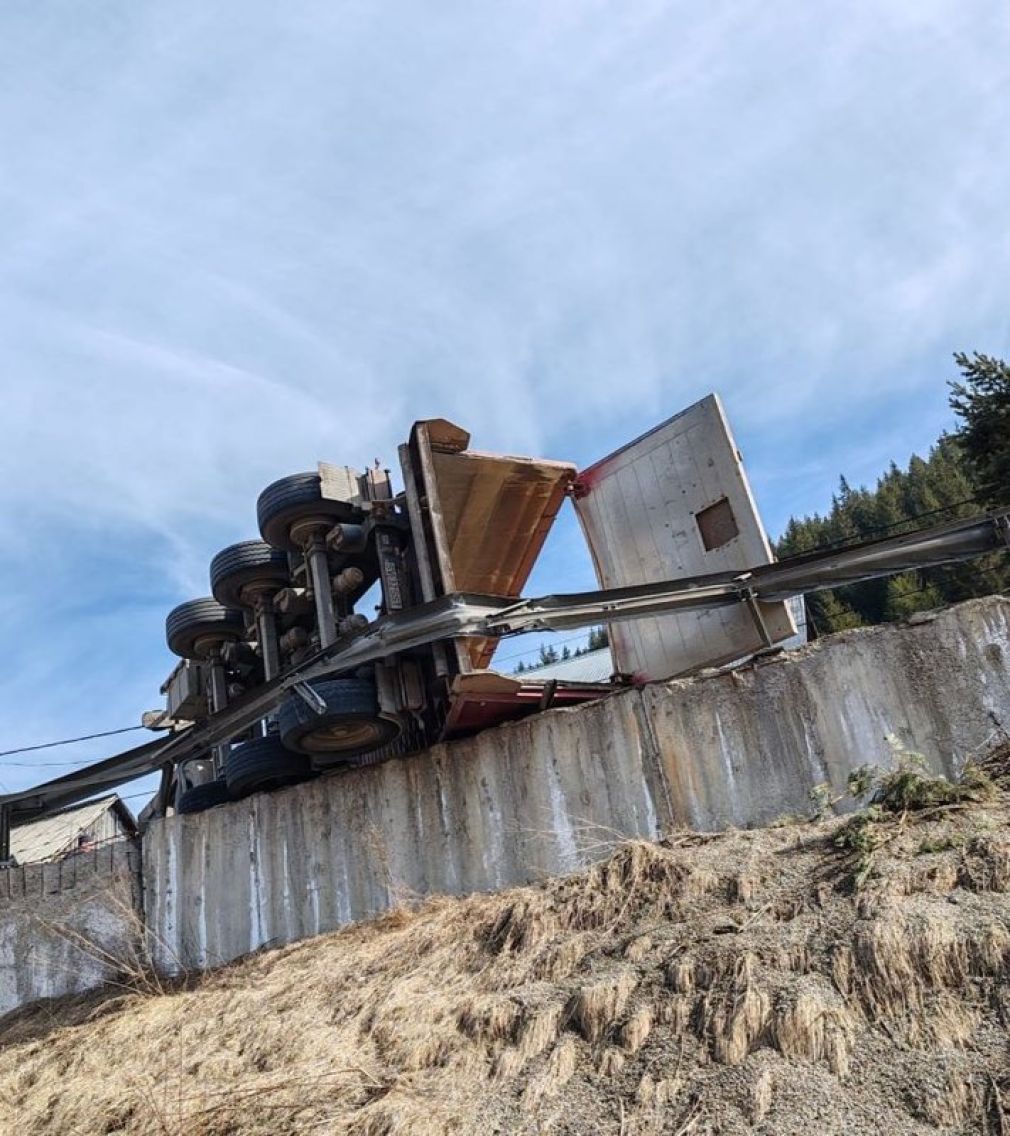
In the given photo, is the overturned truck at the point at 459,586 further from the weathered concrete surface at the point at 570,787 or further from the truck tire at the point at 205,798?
the weathered concrete surface at the point at 570,787

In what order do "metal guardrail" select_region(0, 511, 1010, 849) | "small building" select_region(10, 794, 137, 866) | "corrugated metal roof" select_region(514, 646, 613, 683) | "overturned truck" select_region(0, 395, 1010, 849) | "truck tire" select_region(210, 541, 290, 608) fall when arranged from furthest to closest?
"corrugated metal roof" select_region(514, 646, 613, 683) < "small building" select_region(10, 794, 137, 866) < "truck tire" select_region(210, 541, 290, 608) < "overturned truck" select_region(0, 395, 1010, 849) < "metal guardrail" select_region(0, 511, 1010, 849)

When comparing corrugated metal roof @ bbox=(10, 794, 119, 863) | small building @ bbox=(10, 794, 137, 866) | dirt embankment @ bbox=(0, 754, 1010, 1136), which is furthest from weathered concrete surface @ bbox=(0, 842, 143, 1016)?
corrugated metal roof @ bbox=(10, 794, 119, 863)

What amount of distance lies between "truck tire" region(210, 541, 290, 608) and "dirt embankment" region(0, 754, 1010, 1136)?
582 centimetres

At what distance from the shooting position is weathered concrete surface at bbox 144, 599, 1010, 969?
7.50m

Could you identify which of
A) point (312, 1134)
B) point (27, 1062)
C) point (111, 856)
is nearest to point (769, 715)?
point (312, 1134)

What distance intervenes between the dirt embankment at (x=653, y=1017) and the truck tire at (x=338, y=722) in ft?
8.12

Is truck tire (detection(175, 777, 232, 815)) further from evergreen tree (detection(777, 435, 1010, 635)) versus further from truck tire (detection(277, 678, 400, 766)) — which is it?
evergreen tree (detection(777, 435, 1010, 635))

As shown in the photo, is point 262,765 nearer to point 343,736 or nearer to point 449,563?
point 343,736

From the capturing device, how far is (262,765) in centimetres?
1016

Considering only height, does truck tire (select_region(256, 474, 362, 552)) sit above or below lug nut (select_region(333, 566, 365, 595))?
above

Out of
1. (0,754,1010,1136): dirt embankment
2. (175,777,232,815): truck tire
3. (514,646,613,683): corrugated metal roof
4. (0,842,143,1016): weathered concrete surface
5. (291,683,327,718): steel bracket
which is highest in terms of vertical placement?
(514,646,613,683): corrugated metal roof

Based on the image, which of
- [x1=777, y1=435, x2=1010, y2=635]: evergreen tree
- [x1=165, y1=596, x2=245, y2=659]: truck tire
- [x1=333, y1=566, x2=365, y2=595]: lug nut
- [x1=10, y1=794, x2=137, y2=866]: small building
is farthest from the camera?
[x1=777, y1=435, x2=1010, y2=635]: evergreen tree

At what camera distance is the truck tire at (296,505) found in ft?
34.6

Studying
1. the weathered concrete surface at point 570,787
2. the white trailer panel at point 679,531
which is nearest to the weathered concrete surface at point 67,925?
the weathered concrete surface at point 570,787
